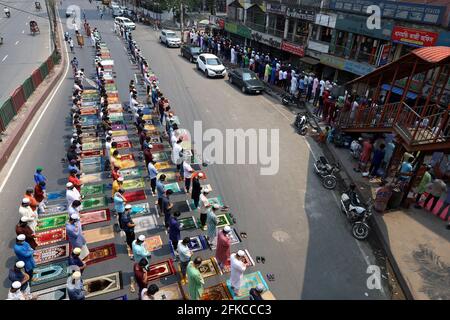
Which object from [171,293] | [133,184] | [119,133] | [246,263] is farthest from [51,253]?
[119,133]

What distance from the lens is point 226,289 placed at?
345 inches

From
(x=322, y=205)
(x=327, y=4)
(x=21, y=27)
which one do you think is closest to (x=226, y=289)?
(x=322, y=205)

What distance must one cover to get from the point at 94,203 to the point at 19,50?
28.2 m

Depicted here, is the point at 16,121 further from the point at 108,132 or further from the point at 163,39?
the point at 163,39

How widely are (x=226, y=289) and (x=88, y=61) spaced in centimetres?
2640

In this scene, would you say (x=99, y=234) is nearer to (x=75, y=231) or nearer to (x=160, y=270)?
(x=75, y=231)

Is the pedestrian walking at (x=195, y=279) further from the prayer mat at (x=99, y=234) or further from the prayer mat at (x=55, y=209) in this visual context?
the prayer mat at (x=55, y=209)

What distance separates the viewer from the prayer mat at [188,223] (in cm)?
1084

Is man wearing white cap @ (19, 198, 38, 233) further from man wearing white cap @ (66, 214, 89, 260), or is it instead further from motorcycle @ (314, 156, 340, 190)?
motorcycle @ (314, 156, 340, 190)

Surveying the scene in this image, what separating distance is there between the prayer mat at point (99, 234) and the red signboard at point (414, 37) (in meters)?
19.0

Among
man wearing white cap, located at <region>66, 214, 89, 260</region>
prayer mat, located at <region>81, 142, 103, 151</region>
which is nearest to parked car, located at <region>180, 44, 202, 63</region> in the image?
prayer mat, located at <region>81, 142, 103, 151</region>

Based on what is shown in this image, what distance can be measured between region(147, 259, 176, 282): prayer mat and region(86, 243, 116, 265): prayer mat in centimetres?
126

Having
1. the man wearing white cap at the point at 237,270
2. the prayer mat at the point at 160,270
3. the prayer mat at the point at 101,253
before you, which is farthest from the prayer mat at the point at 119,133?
the man wearing white cap at the point at 237,270

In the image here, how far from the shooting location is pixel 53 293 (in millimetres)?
8422
